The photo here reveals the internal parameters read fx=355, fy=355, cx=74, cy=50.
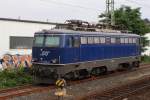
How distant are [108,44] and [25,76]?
5.86 m

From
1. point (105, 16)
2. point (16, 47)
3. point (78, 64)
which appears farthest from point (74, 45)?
point (105, 16)

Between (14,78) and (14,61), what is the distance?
2.72 meters

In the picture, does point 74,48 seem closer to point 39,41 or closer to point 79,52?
point 79,52

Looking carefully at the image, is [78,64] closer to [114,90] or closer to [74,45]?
[74,45]

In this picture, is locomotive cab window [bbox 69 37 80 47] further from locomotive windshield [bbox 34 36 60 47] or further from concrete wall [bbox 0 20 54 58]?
concrete wall [bbox 0 20 54 58]

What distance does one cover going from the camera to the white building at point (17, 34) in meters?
22.5

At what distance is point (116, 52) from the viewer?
80.5 ft

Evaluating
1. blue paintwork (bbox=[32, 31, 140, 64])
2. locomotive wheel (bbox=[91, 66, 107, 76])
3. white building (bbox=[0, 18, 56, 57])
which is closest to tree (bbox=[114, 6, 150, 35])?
blue paintwork (bbox=[32, 31, 140, 64])

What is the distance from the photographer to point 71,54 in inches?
762

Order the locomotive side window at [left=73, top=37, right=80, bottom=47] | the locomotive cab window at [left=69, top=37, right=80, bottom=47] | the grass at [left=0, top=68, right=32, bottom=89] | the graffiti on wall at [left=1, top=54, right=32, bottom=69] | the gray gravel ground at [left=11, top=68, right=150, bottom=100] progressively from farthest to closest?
the graffiti on wall at [left=1, top=54, right=32, bottom=69] → the locomotive side window at [left=73, top=37, right=80, bottom=47] → the locomotive cab window at [left=69, top=37, right=80, bottom=47] → the grass at [left=0, top=68, right=32, bottom=89] → the gray gravel ground at [left=11, top=68, right=150, bottom=100]

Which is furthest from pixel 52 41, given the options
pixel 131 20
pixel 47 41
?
pixel 131 20

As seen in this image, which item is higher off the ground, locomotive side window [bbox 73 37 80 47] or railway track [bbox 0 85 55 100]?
locomotive side window [bbox 73 37 80 47]

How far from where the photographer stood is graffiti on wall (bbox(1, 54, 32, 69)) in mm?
22500

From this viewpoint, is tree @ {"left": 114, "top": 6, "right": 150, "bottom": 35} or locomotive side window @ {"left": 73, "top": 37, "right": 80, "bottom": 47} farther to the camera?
tree @ {"left": 114, "top": 6, "right": 150, "bottom": 35}
